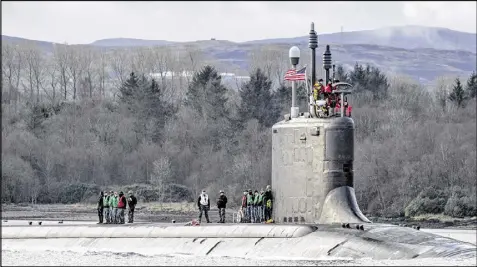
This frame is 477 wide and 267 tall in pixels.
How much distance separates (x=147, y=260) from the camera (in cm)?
3294

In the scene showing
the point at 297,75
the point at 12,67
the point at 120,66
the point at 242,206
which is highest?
the point at 297,75

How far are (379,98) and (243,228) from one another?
60107mm

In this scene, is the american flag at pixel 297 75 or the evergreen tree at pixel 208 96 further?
the evergreen tree at pixel 208 96

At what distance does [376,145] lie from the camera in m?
73.8

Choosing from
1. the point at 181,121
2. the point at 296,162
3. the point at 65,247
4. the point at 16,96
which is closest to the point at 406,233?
the point at 296,162

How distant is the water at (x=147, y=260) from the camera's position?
29656mm

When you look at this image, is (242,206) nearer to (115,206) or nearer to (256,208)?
(256,208)

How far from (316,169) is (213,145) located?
2030 inches

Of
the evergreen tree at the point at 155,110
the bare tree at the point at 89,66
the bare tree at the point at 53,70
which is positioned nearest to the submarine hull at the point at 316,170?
the evergreen tree at the point at 155,110

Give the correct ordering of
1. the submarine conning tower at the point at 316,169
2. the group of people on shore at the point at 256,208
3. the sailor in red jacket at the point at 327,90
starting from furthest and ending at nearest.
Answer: the group of people on shore at the point at 256,208 → the sailor in red jacket at the point at 327,90 → the submarine conning tower at the point at 316,169

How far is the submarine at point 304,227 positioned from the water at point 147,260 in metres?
0.21

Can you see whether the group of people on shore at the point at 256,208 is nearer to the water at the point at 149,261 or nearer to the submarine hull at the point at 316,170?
the submarine hull at the point at 316,170

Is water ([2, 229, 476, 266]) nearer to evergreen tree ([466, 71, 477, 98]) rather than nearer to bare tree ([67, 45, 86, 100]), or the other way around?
evergreen tree ([466, 71, 477, 98])

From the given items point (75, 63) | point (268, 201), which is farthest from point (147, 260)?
point (75, 63)
